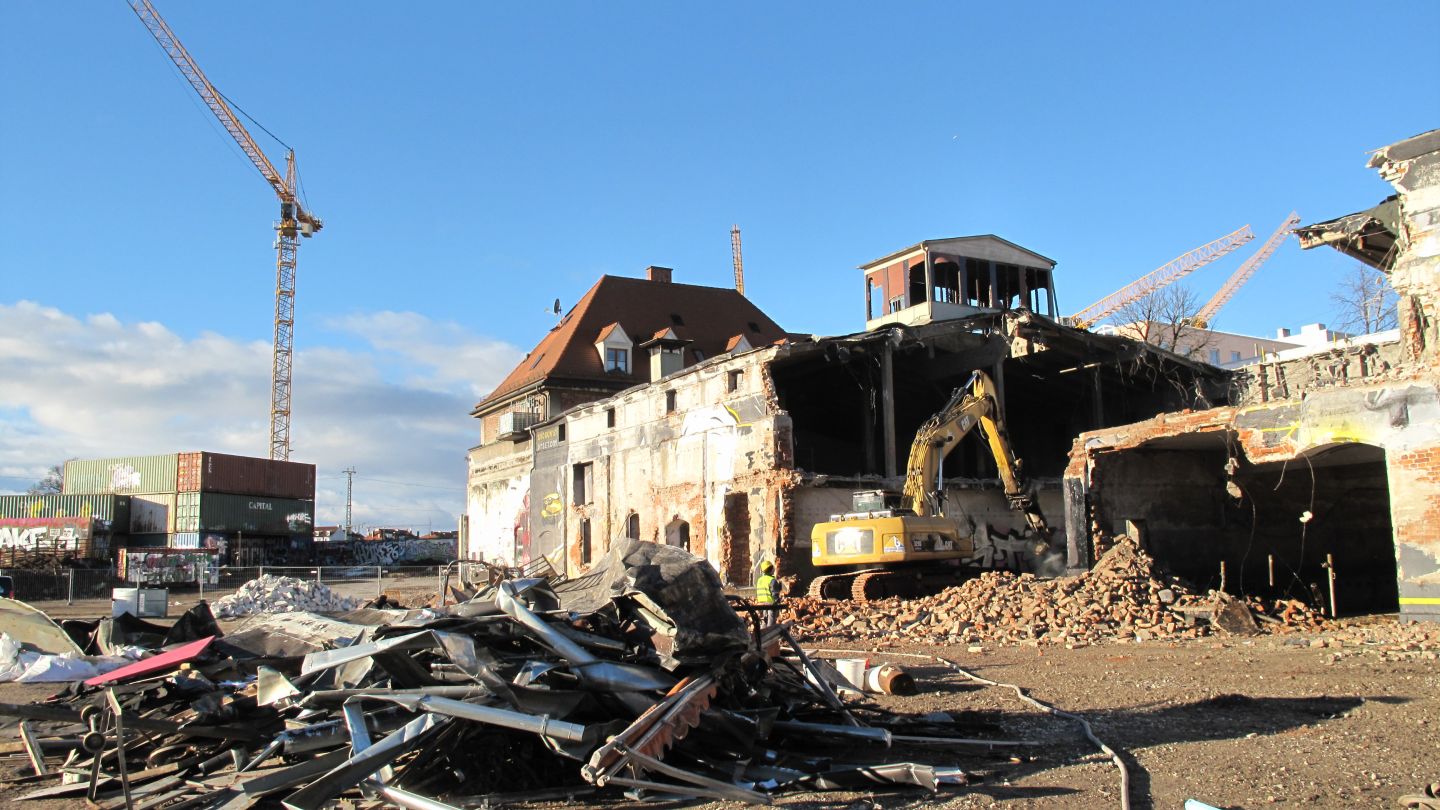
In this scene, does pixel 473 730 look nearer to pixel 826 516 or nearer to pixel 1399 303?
pixel 1399 303

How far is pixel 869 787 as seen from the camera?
6.47 meters

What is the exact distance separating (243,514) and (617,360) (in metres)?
23.9

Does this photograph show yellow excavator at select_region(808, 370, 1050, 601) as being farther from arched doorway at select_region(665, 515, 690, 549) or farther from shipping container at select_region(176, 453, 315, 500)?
shipping container at select_region(176, 453, 315, 500)

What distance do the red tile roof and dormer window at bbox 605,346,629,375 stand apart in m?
0.28

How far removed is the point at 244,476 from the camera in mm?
54969

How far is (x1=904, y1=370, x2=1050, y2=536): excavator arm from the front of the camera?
2225 centimetres

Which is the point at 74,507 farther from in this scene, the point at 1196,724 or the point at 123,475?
the point at 1196,724

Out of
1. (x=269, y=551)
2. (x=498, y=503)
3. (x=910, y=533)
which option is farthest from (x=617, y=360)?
(x=910, y=533)

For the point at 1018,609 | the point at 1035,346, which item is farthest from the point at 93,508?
the point at 1018,609

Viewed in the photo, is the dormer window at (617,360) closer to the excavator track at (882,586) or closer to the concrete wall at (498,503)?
the concrete wall at (498,503)

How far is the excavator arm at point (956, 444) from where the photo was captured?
22250 mm

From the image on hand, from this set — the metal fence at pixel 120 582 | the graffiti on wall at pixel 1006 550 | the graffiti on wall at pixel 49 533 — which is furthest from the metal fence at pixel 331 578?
the graffiti on wall at pixel 1006 550

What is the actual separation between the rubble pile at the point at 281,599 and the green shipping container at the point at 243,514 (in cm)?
2772

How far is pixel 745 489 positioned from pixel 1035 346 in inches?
364
